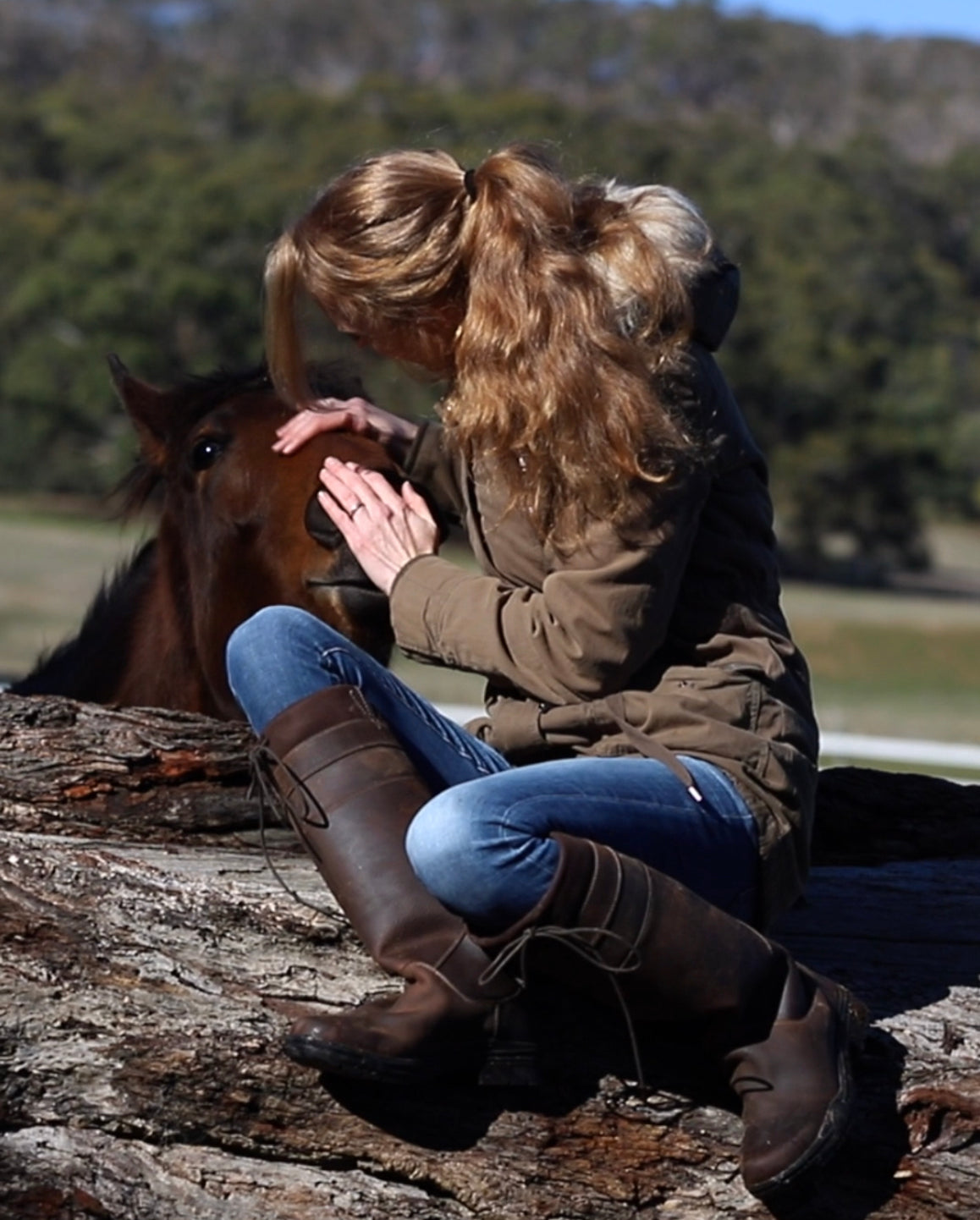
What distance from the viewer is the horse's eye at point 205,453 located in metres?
4.54

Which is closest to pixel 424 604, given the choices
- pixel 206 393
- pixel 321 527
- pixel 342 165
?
pixel 321 527

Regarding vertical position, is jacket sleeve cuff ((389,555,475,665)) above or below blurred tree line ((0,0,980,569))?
above

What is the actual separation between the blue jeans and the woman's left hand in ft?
0.80

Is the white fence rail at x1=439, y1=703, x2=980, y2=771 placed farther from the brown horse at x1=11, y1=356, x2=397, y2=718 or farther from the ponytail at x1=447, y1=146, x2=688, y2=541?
the ponytail at x1=447, y1=146, x2=688, y2=541

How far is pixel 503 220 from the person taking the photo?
337 cm

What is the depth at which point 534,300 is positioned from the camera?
331 centimetres

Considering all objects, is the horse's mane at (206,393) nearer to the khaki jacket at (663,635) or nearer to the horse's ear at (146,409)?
the horse's ear at (146,409)

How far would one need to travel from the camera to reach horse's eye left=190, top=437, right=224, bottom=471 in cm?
454

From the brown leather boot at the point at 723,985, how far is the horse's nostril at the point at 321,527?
1262 mm

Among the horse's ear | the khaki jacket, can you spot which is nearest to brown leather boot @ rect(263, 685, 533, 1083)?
the khaki jacket

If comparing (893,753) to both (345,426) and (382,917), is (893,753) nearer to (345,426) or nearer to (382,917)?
(345,426)

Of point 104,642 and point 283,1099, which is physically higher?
point 104,642

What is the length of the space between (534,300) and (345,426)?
1174mm

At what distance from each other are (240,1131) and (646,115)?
107 meters
